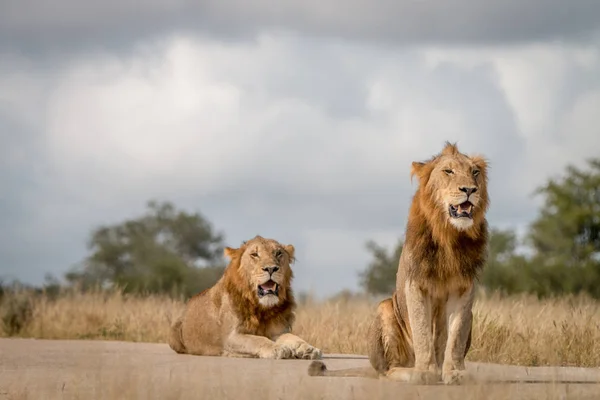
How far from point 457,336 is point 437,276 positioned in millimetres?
441

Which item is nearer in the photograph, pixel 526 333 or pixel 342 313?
pixel 526 333

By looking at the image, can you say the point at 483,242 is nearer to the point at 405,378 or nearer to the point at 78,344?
the point at 405,378

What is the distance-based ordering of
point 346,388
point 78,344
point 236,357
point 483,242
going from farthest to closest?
point 78,344
point 236,357
point 483,242
point 346,388

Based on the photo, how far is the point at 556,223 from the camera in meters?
33.4

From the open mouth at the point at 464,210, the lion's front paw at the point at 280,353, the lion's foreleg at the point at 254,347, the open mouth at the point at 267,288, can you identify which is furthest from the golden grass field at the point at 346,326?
the lion's front paw at the point at 280,353

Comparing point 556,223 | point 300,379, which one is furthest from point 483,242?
point 556,223

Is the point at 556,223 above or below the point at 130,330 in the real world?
above

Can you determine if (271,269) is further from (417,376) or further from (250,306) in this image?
(417,376)

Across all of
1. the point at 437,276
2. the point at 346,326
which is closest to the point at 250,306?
the point at 346,326

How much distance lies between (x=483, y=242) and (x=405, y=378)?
45.5 inches

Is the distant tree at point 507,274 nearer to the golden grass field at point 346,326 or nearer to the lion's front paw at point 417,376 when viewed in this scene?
the golden grass field at point 346,326

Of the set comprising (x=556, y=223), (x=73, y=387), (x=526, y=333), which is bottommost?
(x=73, y=387)

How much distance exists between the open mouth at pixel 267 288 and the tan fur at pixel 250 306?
0.04 metres

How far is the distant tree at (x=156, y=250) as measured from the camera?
119ft
